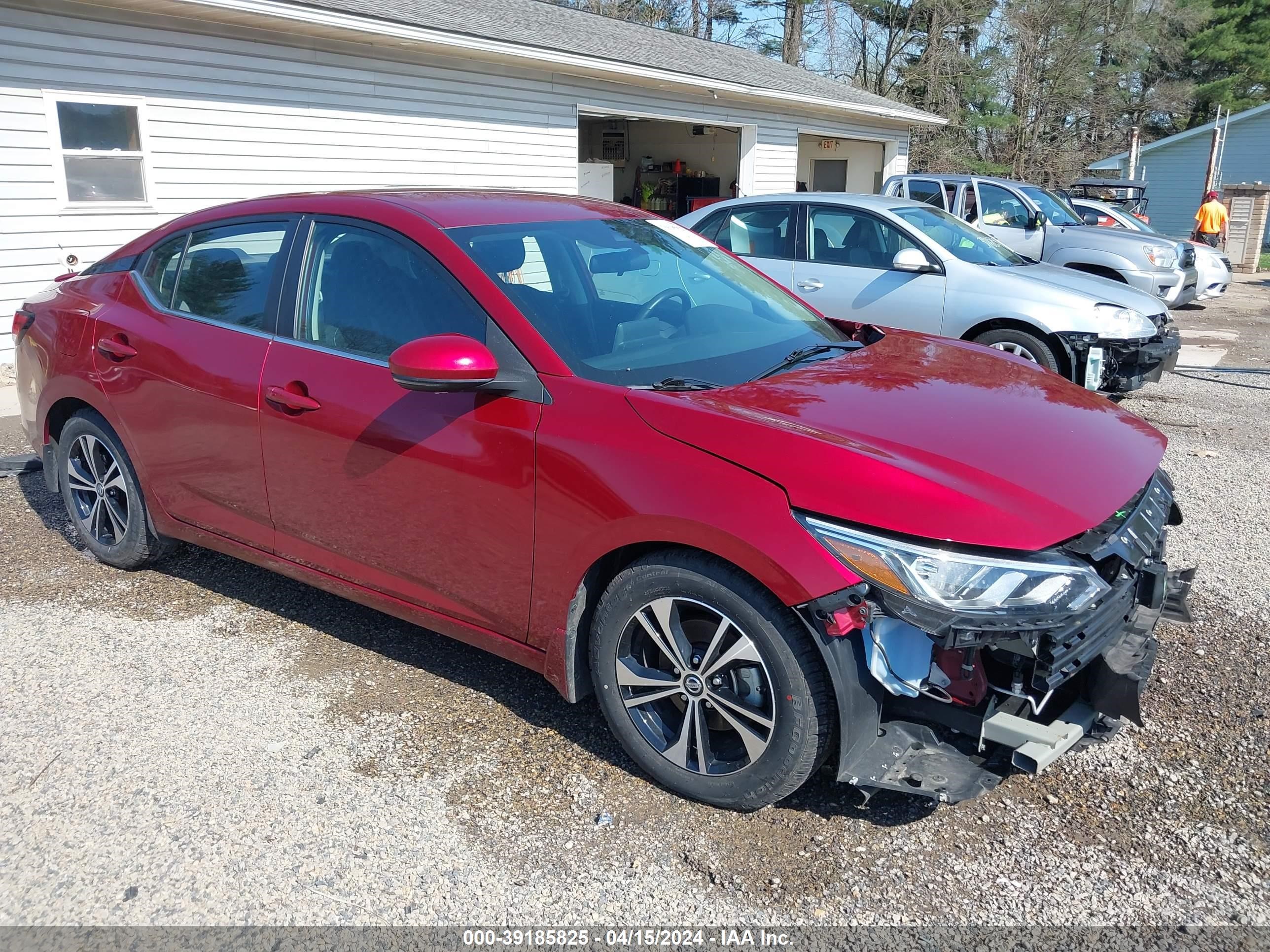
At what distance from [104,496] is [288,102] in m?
7.99

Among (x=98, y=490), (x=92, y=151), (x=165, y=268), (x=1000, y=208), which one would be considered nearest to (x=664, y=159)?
(x=1000, y=208)

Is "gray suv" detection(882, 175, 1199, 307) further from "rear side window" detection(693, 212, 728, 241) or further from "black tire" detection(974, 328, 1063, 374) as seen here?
"black tire" detection(974, 328, 1063, 374)

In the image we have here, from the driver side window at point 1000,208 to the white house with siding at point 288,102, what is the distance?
16.2ft

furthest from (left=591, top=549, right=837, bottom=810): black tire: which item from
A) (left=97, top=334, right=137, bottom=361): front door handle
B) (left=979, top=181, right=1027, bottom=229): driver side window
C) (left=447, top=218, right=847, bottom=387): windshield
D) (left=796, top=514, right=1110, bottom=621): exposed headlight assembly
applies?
(left=979, top=181, right=1027, bottom=229): driver side window

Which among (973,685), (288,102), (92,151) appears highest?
(288,102)

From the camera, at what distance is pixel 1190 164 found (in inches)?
1393

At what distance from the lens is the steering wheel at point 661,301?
3582 millimetres

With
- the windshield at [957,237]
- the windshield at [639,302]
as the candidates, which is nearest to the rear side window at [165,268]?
the windshield at [639,302]

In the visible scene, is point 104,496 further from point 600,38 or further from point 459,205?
point 600,38

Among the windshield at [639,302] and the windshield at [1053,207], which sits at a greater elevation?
the windshield at [1053,207]

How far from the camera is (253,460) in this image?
3799 millimetres

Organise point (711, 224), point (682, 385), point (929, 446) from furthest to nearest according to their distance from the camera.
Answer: point (711, 224) → point (682, 385) → point (929, 446)

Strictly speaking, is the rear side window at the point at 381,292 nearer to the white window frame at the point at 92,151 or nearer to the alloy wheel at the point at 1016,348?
the alloy wheel at the point at 1016,348

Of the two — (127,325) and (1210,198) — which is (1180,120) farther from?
(127,325)
